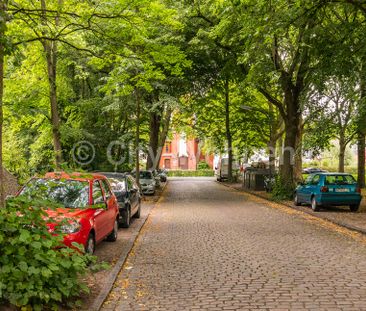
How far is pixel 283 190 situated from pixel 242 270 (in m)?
17.1

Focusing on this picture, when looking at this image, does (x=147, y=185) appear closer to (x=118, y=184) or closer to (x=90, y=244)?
(x=118, y=184)

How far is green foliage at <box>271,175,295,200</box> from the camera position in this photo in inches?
958

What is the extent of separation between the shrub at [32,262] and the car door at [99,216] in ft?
10.4

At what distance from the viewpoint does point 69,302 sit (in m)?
5.67

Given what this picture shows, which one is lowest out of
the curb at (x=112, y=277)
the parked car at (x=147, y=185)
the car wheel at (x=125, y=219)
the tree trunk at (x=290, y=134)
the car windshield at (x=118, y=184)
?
the curb at (x=112, y=277)

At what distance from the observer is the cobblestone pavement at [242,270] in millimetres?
6133

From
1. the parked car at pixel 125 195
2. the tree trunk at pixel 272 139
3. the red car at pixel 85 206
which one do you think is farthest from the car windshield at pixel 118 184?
the tree trunk at pixel 272 139

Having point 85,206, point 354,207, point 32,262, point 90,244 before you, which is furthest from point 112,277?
point 354,207

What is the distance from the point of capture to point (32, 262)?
5238 mm

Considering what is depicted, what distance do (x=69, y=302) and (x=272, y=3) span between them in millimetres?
9626

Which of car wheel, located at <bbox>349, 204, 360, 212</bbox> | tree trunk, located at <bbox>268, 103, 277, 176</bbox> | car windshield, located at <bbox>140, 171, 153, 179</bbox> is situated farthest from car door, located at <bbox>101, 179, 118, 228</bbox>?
tree trunk, located at <bbox>268, 103, 277, 176</bbox>

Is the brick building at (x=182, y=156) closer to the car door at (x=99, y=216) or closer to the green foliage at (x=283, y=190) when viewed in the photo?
the green foliage at (x=283, y=190)

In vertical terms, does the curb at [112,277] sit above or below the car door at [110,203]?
below

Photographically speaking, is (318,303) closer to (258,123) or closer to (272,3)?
(272,3)
